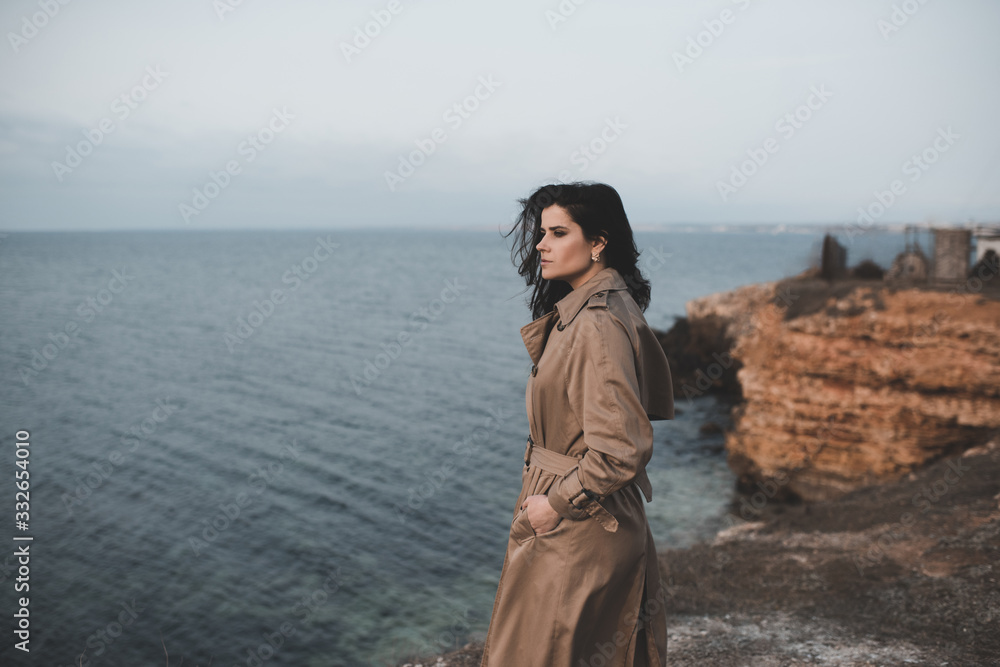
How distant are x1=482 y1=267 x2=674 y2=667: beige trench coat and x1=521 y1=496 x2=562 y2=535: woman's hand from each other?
39 millimetres

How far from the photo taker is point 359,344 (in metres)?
31.8

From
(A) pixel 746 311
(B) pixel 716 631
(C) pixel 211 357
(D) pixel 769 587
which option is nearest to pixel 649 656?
(B) pixel 716 631

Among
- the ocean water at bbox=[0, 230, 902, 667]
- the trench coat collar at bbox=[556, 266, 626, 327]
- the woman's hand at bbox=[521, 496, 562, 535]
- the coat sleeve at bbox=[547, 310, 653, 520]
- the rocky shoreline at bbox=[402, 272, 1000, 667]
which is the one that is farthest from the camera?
the ocean water at bbox=[0, 230, 902, 667]

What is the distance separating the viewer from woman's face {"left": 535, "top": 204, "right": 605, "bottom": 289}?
2861 millimetres

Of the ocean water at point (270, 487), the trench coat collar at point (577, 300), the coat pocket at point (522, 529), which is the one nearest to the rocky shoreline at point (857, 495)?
the ocean water at point (270, 487)

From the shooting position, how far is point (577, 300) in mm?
2816

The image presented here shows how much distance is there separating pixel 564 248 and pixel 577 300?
0.24 m

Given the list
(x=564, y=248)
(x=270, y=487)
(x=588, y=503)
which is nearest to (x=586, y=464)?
(x=588, y=503)

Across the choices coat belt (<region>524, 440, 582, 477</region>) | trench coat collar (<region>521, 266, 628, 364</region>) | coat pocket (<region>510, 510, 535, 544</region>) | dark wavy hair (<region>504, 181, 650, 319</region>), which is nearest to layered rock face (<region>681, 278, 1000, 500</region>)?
dark wavy hair (<region>504, 181, 650, 319</region>)

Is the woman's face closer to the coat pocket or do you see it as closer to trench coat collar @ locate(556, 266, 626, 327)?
trench coat collar @ locate(556, 266, 626, 327)

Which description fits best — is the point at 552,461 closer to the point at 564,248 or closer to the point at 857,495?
the point at 564,248

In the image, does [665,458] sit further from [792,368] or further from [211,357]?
[211,357]

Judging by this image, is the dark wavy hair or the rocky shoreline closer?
the dark wavy hair

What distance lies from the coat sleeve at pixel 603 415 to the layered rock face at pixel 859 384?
1217cm
